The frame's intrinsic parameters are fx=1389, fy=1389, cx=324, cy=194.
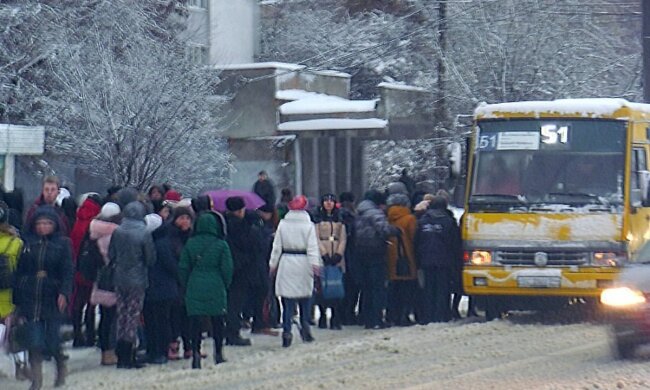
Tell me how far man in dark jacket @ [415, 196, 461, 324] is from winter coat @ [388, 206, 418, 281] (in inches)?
3.1

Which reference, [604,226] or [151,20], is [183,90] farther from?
[604,226]

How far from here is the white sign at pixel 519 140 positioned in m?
17.0

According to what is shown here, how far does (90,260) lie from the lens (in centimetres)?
1365

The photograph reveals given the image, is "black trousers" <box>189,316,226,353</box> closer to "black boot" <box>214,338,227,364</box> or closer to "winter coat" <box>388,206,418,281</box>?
"black boot" <box>214,338,227,364</box>

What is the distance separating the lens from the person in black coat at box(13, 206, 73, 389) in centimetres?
1194

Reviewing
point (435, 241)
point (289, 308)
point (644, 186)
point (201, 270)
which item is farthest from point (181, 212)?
point (644, 186)

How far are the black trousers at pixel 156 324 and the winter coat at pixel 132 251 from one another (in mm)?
487

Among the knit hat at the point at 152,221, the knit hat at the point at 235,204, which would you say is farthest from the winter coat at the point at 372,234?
the knit hat at the point at 152,221

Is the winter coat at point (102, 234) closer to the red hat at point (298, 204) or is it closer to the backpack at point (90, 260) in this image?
the backpack at point (90, 260)

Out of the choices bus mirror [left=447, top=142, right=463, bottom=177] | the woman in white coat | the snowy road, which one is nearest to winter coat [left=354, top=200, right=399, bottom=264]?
the snowy road

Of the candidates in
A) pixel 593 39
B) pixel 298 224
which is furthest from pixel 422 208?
pixel 593 39

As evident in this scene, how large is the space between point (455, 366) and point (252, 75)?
66.3 ft

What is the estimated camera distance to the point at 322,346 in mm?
14930

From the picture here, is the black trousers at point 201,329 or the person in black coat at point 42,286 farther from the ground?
the person in black coat at point 42,286
